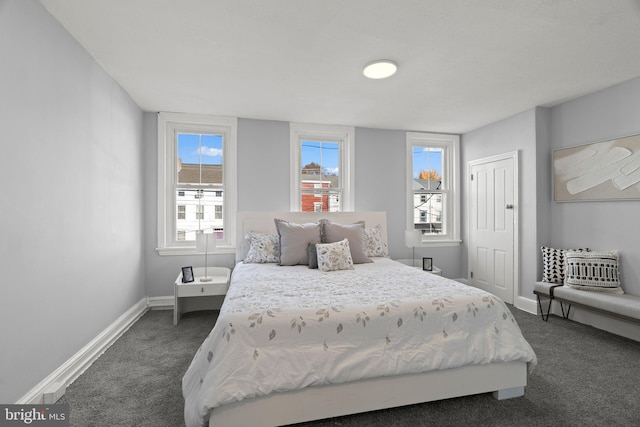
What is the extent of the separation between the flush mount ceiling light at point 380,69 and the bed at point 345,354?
1.88 metres

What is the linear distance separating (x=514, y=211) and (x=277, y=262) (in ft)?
10.2

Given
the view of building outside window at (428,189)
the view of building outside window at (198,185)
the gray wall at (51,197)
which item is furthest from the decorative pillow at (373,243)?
the gray wall at (51,197)

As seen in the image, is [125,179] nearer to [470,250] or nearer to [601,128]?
[470,250]

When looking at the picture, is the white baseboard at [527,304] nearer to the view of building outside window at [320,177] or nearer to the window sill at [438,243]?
the window sill at [438,243]

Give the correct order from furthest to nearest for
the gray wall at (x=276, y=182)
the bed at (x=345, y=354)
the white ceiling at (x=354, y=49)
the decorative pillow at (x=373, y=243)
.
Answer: the gray wall at (x=276, y=182) → the decorative pillow at (x=373, y=243) → the white ceiling at (x=354, y=49) → the bed at (x=345, y=354)

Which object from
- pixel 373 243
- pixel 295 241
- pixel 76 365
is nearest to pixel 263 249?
pixel 295 241

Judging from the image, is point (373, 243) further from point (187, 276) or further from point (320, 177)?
point (187, 276)

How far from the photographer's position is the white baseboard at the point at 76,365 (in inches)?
74.0

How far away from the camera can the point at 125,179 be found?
333 cm

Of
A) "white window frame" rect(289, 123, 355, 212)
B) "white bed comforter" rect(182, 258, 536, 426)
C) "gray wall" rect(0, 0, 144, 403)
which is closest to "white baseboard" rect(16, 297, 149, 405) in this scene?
"gray wall" rect(0, 0, 144, 403)

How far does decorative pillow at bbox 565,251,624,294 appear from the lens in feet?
10.1

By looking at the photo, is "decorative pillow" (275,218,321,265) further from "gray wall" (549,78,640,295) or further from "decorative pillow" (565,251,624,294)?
"gray wall" (549,78,640,295)

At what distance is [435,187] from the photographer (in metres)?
5.05

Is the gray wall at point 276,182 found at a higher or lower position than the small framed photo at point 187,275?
higher
